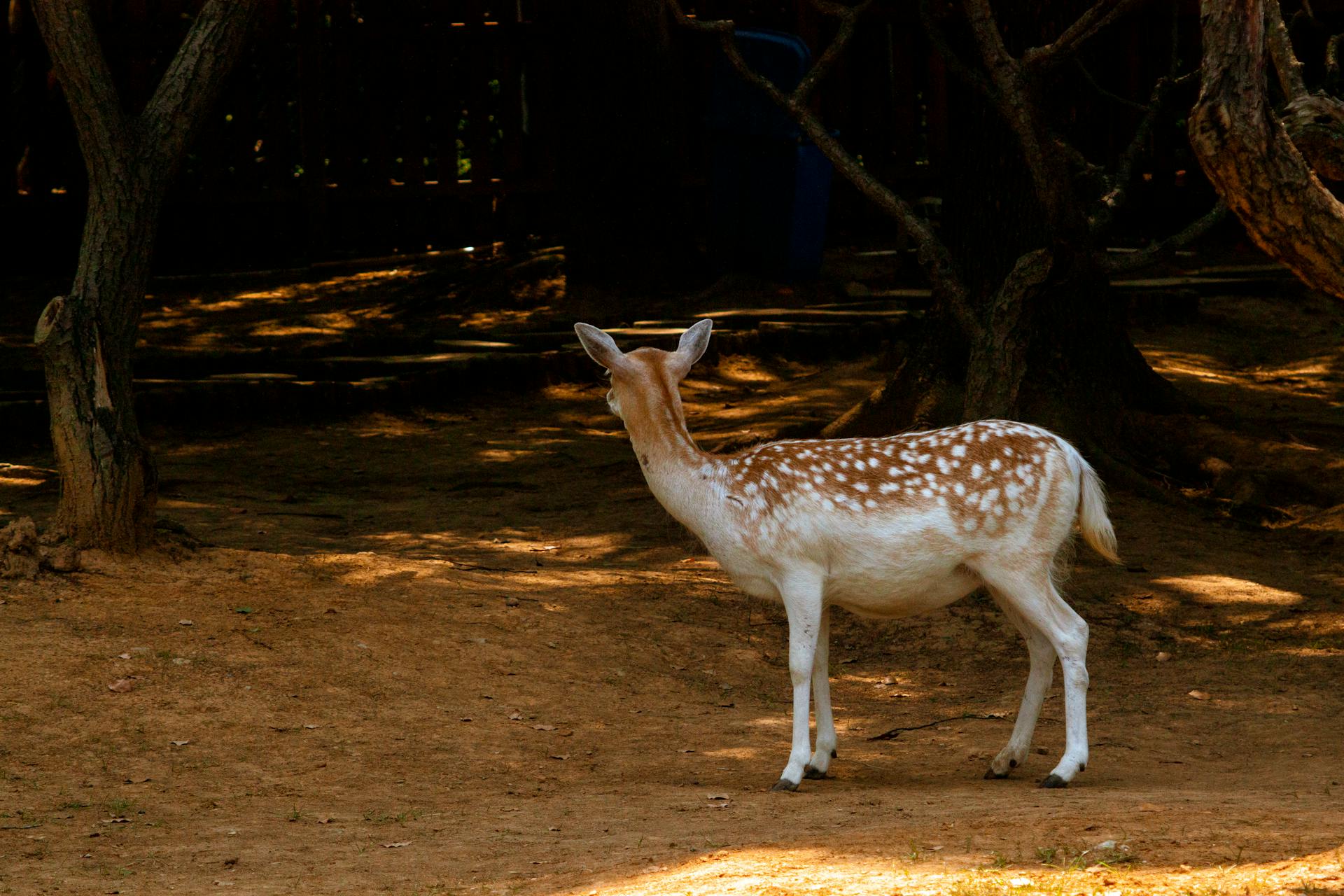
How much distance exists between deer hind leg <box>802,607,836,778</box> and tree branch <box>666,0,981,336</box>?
309cm

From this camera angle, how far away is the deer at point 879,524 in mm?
5629

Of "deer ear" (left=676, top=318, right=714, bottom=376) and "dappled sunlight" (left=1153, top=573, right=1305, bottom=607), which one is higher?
"deer ear" (left=676, top=318, right=714, bottom=376)

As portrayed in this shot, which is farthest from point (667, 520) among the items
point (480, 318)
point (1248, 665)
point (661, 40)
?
point (661, 40)

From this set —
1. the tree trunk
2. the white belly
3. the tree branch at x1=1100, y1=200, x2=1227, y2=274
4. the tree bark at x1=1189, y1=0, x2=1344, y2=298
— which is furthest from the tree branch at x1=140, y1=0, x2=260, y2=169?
the tree bark at x1=1189, y1=0, x2=1344, y2=298

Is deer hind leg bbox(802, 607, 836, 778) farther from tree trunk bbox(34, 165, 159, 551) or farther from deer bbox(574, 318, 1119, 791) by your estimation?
tree trunk bbox(34, 165, 159, 551)

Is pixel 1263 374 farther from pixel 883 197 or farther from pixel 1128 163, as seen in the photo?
pixel 883 197

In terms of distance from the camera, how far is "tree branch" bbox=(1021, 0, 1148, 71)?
766 centimetres

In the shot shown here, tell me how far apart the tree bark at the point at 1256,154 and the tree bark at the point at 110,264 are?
5.01 meters

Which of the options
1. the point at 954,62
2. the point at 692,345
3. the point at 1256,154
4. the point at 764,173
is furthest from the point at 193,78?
the point at 764,173

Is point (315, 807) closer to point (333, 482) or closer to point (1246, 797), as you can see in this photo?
point (1246, 797)

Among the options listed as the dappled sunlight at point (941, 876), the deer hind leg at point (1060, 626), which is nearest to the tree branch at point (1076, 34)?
the deer hind leg at point (1060, 626)

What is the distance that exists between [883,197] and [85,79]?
14.1 ft

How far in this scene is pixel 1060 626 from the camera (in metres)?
5.65

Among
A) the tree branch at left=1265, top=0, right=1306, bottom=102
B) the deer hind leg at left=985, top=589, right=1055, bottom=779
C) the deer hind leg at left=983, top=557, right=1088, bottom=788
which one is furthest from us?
the deer hind leg at left=985, top=589, right=1055, bottom=779
